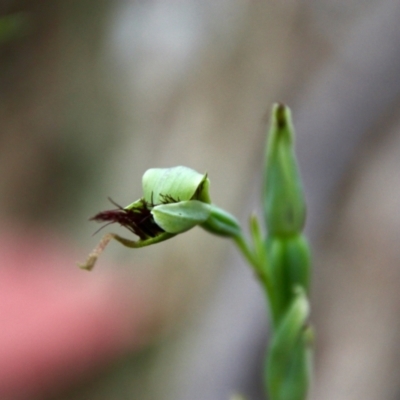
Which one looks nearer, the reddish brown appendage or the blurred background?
the reddish brown appendage

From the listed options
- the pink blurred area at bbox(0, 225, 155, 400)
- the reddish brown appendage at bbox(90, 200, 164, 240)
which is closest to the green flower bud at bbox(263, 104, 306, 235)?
the reddish brown appendage at bbox(90, 200, 164, 240)

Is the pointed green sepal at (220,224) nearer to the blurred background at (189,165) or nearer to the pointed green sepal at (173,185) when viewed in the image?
the pointed green sepal at (173,185)

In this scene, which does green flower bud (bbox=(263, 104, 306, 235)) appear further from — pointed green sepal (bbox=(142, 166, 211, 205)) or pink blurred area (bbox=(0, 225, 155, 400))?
pink blurred area (bbox=(0, 225, 155, 400))

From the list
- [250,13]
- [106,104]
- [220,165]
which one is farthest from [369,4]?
[106,104]

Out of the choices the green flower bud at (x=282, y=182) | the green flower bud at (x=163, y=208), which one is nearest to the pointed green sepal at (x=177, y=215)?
the green flower bud at (x=163, y=208)

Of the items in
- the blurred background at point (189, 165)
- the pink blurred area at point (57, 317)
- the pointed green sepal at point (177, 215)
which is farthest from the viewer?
the pink blurred area at point (57, 317)

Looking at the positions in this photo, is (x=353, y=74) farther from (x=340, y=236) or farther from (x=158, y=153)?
(x=158, y=153)

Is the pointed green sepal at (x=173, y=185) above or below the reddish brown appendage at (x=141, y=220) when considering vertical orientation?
above
